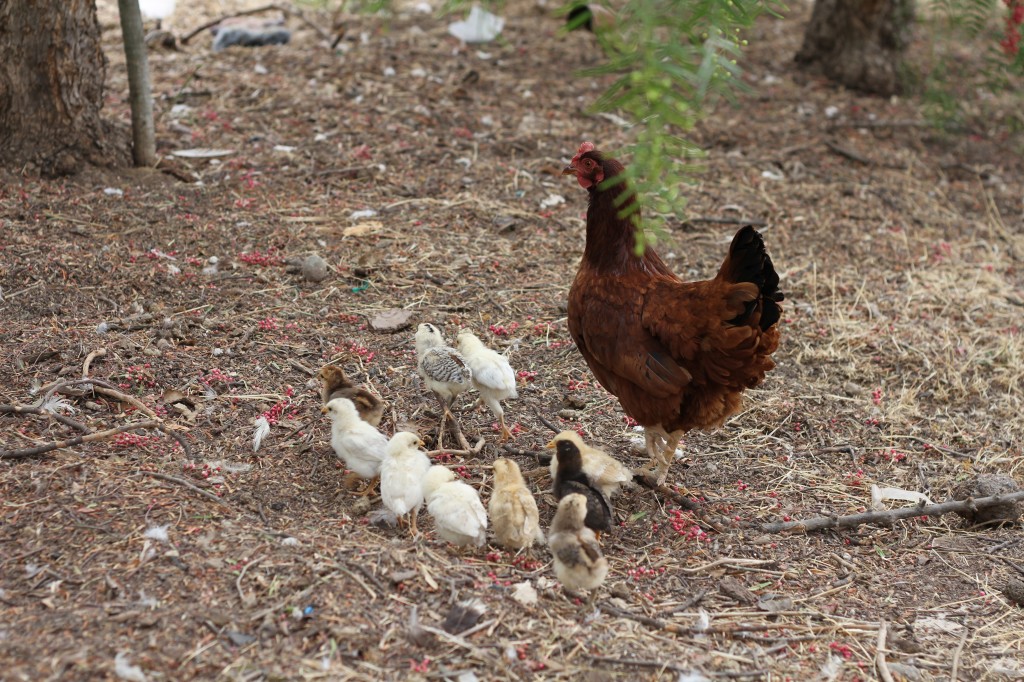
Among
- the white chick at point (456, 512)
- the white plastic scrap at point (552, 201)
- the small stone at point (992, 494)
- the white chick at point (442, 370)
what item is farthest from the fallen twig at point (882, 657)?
the white plastic scrap at point (552, 201)

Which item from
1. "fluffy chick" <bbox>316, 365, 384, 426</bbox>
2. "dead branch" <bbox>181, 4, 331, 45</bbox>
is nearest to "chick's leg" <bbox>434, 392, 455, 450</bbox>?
"fluffy chick" <bbox>316, 365, 384, 426</bbox>

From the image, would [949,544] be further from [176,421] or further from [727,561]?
[176,421]

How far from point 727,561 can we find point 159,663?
2.23 metres

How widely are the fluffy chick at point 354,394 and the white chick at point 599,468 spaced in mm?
Answer: 817

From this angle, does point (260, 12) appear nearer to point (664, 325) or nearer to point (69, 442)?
point (69, 442)

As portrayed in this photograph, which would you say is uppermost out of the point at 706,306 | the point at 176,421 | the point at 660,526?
the point at 706,306

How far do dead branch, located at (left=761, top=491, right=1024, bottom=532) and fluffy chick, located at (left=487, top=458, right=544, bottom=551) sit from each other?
3.87ft

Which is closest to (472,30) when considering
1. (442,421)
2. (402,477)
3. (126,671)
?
(442,421)

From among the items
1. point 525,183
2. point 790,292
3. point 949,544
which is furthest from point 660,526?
point 525,183

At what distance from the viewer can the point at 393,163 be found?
6.78 metres

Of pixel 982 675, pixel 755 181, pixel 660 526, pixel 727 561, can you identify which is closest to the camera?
pixel 982 675

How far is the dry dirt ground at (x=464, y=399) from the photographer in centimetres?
311

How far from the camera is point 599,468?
3875 mm

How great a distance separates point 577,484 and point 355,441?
93cm
